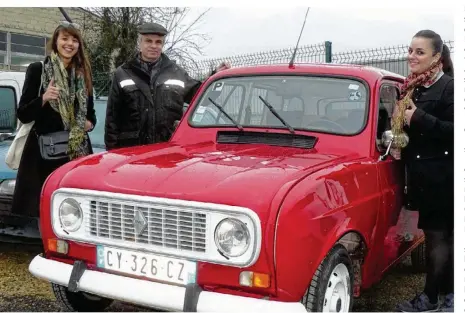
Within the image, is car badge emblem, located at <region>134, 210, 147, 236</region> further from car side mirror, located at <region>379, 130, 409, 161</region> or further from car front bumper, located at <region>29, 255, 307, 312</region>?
car side mirror, located at <region>379, 130, 409, 161</region>

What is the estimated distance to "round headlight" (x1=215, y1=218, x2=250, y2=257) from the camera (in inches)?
106

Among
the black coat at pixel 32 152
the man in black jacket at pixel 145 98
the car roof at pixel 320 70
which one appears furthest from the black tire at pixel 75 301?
the car roof at pixel 320 70

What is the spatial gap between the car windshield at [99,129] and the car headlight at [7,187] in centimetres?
108

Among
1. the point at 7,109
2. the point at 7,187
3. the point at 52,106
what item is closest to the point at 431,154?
the point at 52,106

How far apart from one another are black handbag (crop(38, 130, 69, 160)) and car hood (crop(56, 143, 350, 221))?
80 centimetres

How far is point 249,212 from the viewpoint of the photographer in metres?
2.62

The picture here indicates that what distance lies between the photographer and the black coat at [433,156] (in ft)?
11.4

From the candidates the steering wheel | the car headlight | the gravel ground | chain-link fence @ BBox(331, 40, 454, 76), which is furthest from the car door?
the car headlight

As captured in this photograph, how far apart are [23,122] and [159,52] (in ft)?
4.49

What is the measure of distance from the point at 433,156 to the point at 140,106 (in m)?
2.54

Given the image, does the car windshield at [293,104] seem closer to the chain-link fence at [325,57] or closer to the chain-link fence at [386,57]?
the chain-link fence at [325,57]

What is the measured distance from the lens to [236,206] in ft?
8.70

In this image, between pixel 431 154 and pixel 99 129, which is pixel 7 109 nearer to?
pixel 99 129

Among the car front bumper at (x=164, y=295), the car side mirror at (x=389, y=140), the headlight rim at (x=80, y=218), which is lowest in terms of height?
the car front bumper at (x=164, y=295)
